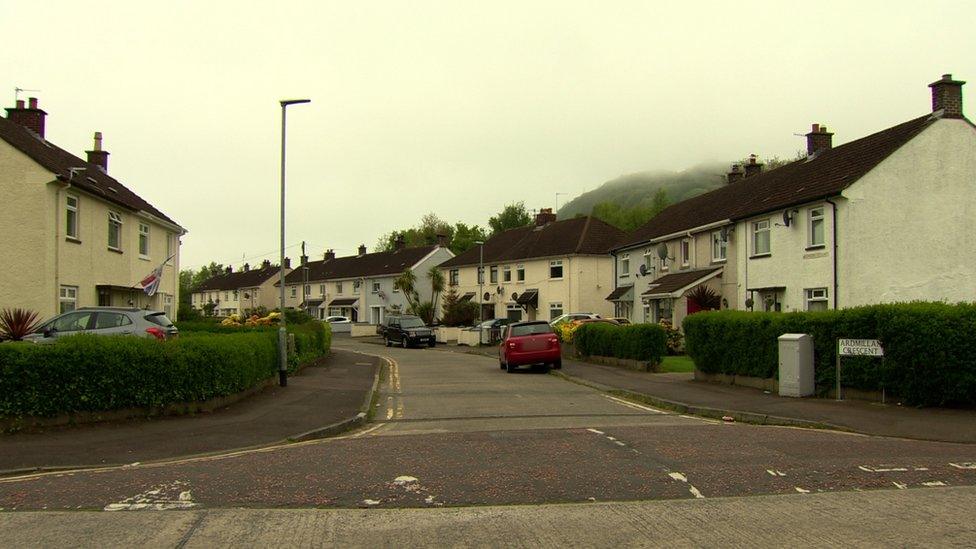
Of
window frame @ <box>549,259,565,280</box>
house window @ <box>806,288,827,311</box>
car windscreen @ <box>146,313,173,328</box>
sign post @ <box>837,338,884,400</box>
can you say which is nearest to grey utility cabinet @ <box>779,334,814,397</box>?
sign post @ <box>837,338,884,400</box>

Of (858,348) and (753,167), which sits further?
(753,167)

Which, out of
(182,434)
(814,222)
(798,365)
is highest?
(814,222)

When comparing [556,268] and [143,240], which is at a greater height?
[143,240]

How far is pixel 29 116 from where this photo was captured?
91.8 ft

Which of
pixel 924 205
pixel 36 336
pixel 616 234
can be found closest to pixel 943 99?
pixel 924 205

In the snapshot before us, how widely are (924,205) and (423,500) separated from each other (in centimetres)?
2269

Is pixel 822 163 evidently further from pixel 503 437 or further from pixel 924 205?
pixel 503 437

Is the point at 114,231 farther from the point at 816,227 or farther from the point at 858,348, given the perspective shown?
the point at 816,227

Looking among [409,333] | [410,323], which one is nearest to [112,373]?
[409,333]

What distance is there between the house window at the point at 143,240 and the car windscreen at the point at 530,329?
50.7 ft

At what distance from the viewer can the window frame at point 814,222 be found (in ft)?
80.3

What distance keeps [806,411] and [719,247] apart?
20.0m

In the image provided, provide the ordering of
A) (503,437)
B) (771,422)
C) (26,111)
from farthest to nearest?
1. (26,111)
2. (771,422)
3. (503,437)

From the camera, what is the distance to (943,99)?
24172mm
